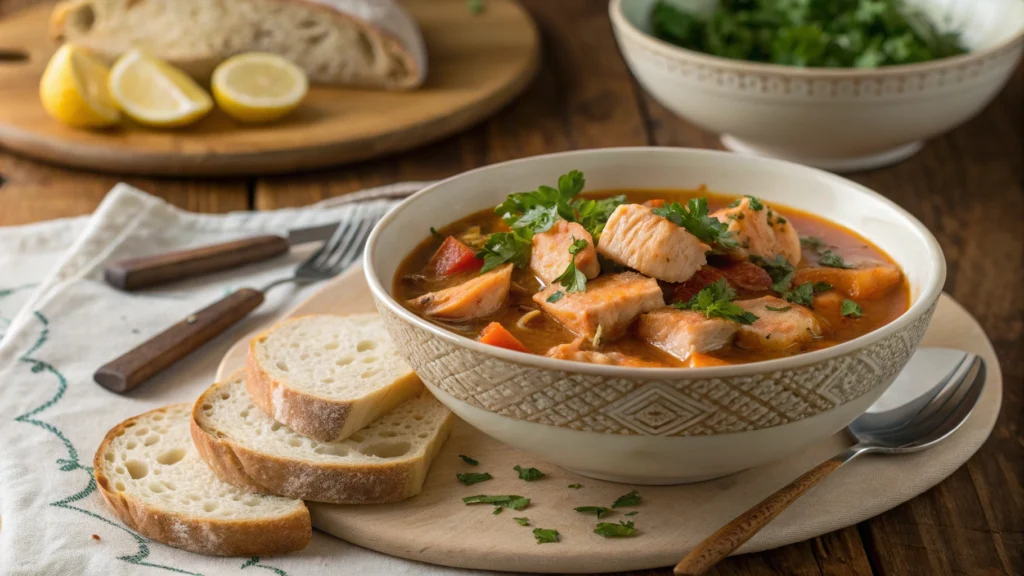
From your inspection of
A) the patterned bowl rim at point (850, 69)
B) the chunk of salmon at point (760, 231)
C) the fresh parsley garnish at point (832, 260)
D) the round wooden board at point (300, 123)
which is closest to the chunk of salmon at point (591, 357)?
the chunk of salmon at point (760, 231)

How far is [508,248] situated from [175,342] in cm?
113

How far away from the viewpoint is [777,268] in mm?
2854

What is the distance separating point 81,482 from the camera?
275cm

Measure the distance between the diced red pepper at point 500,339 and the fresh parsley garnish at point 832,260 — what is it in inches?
37.3

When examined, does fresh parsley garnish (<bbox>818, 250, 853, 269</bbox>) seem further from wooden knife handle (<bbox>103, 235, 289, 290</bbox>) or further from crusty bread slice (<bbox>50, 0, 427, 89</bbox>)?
crusty bread slice (<bbox>50, 0, 427, 89</bbox>)

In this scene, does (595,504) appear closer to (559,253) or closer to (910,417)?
(559,253)

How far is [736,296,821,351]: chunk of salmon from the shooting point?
8.27 ft

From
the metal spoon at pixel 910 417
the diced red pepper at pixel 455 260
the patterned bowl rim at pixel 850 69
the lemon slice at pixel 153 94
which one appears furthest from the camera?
the lemon slice at pixel 153 94

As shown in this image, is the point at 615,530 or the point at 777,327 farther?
the point at 777,327

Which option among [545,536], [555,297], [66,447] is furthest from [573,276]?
[66,447]

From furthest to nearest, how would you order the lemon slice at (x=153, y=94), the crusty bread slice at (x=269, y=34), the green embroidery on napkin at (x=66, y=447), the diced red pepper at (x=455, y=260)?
1. the crusty bread slice at (x=269, y=34)
2. the lemon slice at (x=153, y=94)
3. the diced red pepper at (x=455, y=260)
4. the green embroidery on napkin at (x=66, y=447)

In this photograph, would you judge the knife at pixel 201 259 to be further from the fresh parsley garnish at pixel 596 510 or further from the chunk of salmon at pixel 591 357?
the fresh parsley garnish at pixel 596 510

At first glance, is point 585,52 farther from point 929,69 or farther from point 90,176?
point 90,176

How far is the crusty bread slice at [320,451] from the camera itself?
2.57 meters
